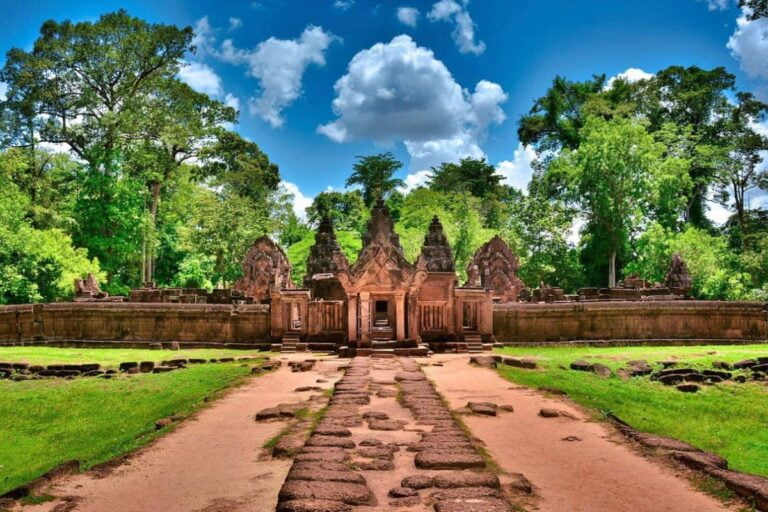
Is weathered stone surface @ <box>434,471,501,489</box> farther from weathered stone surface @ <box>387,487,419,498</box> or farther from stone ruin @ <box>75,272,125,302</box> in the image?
stone ruin @ <box>75,272,125,302</box>

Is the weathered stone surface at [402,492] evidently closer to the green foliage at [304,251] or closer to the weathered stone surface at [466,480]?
the weathered stone surface at [466,480]

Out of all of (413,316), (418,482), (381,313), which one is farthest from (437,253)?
(418,482)

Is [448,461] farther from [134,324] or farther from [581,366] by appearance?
[134,324]

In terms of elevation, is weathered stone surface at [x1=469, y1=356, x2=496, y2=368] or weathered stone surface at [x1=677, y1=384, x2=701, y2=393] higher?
weathered stone surface at [x1=469, y1=356, x2=496, y2=368]

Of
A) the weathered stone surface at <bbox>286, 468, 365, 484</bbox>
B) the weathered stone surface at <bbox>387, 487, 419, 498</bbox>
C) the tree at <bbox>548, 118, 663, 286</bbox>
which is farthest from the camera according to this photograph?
the tree at <bbox>548, 118, 663, 286</bbox>

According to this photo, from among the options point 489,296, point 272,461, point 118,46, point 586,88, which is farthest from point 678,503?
point 586,88

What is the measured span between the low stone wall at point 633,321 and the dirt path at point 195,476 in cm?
1293

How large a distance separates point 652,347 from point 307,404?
1396cm

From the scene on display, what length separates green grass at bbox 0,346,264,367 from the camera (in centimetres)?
1650

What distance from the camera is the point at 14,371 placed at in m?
14.4

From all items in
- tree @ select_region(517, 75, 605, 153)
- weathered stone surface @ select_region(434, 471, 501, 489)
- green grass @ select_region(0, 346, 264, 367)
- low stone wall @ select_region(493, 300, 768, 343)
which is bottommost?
green grass @ select_region(0, 346, 264, 367)

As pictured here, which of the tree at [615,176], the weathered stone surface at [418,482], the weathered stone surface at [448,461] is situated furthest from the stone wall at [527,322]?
the tree at [615,176]

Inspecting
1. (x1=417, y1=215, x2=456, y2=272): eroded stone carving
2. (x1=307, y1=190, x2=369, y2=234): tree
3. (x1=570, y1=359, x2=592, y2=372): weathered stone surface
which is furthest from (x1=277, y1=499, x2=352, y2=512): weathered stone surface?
(x1=307, y1=190, x2=369, y2=234): tree

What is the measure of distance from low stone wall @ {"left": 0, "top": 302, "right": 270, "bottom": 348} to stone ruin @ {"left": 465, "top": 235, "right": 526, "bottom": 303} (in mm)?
14290
